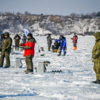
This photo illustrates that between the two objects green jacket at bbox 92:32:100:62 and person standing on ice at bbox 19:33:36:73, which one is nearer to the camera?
green jacket at bbox 92:32:100:62

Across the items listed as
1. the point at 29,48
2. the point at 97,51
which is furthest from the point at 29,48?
the point at 97,51

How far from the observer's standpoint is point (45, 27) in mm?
162875

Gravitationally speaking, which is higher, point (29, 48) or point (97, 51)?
point (29, 48)

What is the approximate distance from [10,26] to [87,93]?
157m

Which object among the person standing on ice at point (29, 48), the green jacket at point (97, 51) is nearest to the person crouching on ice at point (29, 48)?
the person standing on ice at point (29, 48)

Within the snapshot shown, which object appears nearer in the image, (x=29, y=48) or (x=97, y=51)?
(x=97, y=51)

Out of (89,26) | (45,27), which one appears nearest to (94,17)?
(89,26)

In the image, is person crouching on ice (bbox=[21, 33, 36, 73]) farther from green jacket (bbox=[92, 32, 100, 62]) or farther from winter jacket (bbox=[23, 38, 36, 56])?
green jacket (bbox=[92, 32, 100, 62])

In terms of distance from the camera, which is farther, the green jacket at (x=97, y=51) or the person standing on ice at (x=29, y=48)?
the person standing on ice at (x=29, y=48)

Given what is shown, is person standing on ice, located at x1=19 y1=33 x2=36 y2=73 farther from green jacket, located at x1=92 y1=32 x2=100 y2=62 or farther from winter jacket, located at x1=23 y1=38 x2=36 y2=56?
green jacket, located at x1=92 y1=32 x2=100 y2=62

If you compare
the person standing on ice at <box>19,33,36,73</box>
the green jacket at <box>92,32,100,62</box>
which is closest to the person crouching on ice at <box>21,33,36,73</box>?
the person standing on ice at <box>19,33,36,73</box>

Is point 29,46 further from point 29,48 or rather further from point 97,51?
point 97,51

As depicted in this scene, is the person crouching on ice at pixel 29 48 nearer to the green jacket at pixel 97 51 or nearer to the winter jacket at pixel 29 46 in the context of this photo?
the winter jacket at pixel 29 46

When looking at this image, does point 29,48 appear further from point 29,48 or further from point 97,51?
point 97,51
